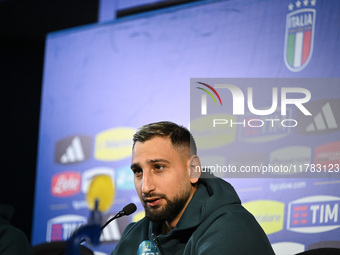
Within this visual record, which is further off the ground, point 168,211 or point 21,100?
point 21,100

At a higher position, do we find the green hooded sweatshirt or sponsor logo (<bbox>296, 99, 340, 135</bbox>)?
sponsor logo (<bbox>296, 99, 340, 135</bbox>)

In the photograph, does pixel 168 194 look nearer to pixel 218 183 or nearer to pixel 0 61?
pixel 218 183

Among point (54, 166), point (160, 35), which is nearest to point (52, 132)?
point (54, 166)

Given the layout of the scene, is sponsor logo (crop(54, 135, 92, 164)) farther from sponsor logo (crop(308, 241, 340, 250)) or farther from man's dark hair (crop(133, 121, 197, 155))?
sponsor logo (crop(308, 241, 340, 250))

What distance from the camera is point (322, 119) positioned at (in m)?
2.84

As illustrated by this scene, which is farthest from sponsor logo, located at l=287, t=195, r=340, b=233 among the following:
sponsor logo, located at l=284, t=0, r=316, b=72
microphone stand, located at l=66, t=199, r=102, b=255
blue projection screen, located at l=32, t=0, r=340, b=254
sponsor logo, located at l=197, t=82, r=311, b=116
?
microphone stand, located at l=66, t=199, r=102, b=255

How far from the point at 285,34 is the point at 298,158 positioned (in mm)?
717

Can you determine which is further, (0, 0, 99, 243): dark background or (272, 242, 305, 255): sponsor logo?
(0, 0, 99, 243): dark background

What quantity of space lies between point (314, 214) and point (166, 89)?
1.28 metres

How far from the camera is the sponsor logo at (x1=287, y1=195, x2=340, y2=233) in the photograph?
9.11 ft

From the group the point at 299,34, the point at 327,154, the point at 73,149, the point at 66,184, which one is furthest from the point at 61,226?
the point at 299,34

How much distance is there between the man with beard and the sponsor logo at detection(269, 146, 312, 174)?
2.50ft

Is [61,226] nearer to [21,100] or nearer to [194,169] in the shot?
[21,100]

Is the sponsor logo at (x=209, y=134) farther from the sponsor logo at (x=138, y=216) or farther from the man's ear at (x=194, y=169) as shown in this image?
the man's ear at (x=194, y=169)
